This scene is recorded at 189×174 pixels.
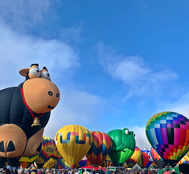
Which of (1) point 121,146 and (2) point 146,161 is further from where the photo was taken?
(2) point 146,161

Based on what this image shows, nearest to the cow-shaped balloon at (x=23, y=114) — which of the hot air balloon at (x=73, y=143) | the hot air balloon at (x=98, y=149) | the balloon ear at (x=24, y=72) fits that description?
the balloon ear at (x=24, y=72)

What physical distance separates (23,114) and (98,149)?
42.7ft

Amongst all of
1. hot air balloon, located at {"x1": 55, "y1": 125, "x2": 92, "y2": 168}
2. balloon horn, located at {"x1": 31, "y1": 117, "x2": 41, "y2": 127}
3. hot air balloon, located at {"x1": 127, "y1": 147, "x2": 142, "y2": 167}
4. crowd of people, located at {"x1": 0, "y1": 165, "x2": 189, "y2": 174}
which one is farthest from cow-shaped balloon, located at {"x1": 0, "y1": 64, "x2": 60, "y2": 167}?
hot air balloon, located at {"x1": 127, "y1": 147, "x2": 142, "y2": 167}

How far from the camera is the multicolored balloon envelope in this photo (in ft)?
73.9

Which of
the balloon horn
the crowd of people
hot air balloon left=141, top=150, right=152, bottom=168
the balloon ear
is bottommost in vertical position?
the crowd of people

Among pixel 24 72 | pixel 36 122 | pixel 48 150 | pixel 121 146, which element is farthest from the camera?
pixel 121 146

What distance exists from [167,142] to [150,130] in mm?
1881

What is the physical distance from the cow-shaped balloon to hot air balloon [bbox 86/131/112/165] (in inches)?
449

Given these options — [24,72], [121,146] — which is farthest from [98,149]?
[24,72]

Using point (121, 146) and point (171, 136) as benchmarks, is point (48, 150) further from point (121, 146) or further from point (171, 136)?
point (171, 136)

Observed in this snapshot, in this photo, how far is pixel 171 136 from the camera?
885 inches

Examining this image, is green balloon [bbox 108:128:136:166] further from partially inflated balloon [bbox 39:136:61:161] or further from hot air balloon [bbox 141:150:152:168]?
hot air balloon [bbox 141:150:152:168]

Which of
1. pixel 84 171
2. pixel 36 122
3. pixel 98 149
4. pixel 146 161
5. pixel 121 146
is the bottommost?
pixel 84 171

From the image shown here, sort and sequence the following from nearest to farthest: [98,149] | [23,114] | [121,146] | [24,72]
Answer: [23,114] → [24,72] → [98,149] → [121,146]
